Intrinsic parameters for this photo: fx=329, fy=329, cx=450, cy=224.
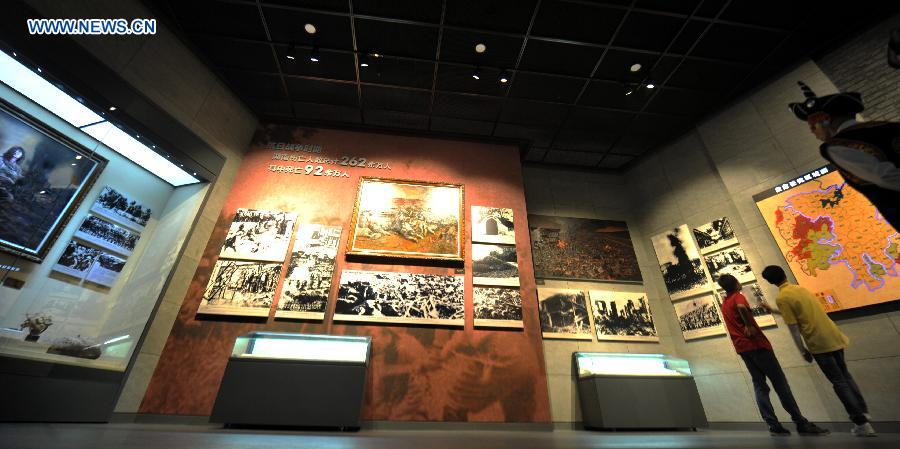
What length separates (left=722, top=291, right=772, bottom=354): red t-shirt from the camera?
3.32 meters

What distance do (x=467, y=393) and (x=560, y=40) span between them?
4920mm

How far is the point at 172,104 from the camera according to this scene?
14.0ft

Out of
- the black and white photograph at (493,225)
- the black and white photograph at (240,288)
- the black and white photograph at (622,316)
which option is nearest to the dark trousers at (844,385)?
the black and white photograph at (622,316)

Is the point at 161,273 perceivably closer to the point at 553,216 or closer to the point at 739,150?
the point at 553,216

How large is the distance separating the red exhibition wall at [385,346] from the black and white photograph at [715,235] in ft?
9.45

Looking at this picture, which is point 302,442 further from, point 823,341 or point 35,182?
point 823,341

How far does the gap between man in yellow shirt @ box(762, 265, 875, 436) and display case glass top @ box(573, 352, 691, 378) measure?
1.38m

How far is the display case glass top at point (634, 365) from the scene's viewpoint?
170 inches

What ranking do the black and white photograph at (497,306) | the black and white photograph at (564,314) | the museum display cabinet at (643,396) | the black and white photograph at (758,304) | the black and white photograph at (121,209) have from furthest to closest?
1. the black and white photograph at (564,314)
2. the black and white photograph at (497,306)
3. the black and white photograph at (758,304)
4. the museum display cabinet at (643,396)
5. the black and white photograph at (121,209)

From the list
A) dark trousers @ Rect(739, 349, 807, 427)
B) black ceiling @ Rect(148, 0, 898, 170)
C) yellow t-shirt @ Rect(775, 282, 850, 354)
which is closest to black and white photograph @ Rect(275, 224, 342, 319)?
black ceiling @ Rect(148, 0, 898, 170)

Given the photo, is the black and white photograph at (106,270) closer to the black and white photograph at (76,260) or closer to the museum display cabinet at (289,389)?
the black and white photograph at (76,260)

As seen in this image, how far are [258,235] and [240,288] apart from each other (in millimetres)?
792

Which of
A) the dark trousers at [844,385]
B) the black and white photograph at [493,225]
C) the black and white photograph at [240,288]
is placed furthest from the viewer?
the black and white photograph at [493,225]

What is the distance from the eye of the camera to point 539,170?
7.07 metres
